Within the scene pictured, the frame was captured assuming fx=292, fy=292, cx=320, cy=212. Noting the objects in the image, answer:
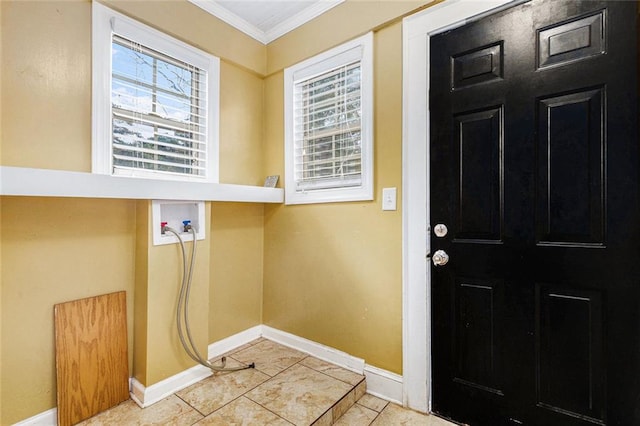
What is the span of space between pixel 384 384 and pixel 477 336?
2.12ft

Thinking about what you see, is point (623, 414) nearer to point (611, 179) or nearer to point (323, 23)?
point (611, 179)

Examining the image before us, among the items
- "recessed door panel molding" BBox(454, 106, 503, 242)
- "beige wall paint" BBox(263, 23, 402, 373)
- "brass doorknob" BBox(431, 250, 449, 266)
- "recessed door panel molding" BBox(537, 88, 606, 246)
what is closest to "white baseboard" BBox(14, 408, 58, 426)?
"beige wall paint" BBox(263, 23, 402, 373)

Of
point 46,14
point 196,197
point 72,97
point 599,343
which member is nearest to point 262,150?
point 196,197

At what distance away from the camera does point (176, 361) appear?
5.91 ft

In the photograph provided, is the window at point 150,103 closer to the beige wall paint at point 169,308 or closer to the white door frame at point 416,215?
the beige wall paint at point 169,308

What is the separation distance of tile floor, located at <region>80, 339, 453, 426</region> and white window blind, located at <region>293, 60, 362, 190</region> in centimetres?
128

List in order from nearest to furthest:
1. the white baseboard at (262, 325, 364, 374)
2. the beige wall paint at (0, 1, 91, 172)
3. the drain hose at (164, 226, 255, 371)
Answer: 1. the beige wall paint at (0, 1, 91, 172)
2. the drain hose at (164, 226, 255, 371)
3. the white baseboard at (262, 325, 364, 374)

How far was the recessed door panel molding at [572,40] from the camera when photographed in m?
1.22

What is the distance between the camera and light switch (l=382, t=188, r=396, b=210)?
5.83ft

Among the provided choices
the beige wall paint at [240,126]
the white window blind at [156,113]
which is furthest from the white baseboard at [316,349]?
the white window blind at [156,113]

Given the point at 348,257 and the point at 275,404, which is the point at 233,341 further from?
the point at 348,257

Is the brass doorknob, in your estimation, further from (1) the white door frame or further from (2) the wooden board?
(2) the wooden board

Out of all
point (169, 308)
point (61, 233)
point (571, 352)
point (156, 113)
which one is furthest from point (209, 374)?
point (571, 352)

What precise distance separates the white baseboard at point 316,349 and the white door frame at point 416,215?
0.35 meters
